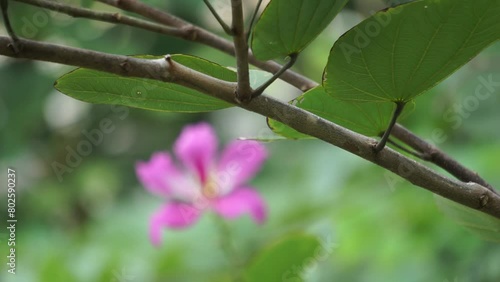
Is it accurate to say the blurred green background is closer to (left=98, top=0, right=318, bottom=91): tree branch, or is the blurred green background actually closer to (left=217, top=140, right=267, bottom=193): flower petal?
(left=217, top=140, right=267, bottom=193): flower petal

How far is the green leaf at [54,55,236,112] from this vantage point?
1.16 ft

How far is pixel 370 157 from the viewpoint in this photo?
342 mm

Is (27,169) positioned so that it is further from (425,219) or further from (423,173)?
(423,173)

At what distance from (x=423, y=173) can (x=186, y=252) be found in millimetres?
763

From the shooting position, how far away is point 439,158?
441 mm

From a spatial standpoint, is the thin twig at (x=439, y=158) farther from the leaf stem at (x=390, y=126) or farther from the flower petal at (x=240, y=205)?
the flower petal at (x=240, y=205)

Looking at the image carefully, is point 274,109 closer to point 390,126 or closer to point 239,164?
point 390,126

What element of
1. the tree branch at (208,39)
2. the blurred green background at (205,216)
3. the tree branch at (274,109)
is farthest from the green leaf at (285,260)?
the tree branch at (274,109)

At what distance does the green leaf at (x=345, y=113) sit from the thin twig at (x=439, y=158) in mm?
44

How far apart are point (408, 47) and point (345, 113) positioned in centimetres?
8

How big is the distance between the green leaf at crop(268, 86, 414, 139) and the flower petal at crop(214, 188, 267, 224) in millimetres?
420

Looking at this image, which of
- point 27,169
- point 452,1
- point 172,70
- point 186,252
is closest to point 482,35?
point 452,1

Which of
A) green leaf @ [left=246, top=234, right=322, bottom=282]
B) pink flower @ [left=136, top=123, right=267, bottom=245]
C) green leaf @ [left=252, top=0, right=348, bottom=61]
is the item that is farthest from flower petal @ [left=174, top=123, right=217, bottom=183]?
green leaf @ [left=252, top=0, right=348, bottom=61]

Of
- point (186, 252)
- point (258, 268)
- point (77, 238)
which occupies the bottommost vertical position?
point (77, 238)
